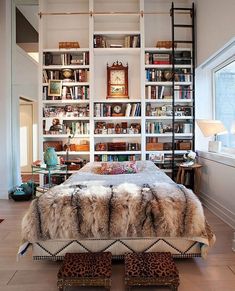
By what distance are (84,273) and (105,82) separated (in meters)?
3.82

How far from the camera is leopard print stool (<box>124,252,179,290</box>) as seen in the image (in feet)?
6.63

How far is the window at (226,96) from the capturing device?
416 centimetres

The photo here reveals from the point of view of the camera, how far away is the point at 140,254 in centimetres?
225

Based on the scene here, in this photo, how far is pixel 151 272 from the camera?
2047 mm

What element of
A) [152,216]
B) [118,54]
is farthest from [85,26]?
[152,216]

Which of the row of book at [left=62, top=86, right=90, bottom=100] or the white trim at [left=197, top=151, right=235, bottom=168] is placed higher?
the row of book at [left=62, top=86, right=90, bottom=100]

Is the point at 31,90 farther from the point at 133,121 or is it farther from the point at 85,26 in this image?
the point at 133,121

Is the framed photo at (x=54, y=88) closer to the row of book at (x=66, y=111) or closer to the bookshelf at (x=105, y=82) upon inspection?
the bookshelf at (x=105, y=82)

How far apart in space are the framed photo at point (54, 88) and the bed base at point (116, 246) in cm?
318

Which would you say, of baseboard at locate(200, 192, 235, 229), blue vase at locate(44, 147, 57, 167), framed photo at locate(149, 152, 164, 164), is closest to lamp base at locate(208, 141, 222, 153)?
baseboard at locate(200, 192, 235, 229)

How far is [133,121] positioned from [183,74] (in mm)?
1164

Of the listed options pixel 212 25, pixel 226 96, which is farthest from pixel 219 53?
pixel 226 96

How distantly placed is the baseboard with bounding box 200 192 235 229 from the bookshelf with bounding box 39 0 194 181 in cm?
87

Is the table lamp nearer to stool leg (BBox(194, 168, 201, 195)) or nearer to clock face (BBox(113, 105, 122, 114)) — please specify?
stool leg (BBox(194, 168, 201, 195))
